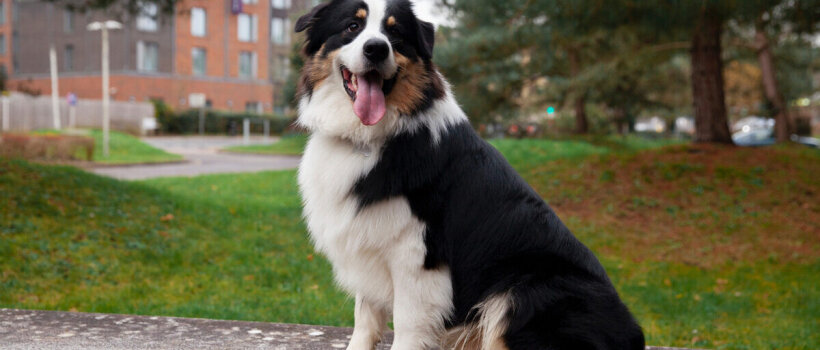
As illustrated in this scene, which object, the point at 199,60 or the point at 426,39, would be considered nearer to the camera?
the point at 426,39

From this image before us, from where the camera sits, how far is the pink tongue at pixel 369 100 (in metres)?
3.20

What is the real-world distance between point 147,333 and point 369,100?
230 centimetres

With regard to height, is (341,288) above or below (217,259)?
above

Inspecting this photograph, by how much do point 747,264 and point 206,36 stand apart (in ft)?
165

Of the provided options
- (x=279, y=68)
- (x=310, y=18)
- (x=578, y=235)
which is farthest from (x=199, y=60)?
(x=310, y=18)

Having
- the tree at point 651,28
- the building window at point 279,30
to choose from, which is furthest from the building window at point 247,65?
the tree at point 651,28

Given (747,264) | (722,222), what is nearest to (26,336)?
(747,264)

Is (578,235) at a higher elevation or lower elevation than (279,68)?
lower

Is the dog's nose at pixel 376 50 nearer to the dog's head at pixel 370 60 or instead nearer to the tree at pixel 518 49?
the dog's head at pixel 370 60

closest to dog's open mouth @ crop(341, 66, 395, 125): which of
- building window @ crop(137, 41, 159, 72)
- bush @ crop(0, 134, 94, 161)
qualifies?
bush @ crop(0, 134, 94, 161)

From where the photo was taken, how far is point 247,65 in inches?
2228

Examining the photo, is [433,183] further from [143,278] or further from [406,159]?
[143,278]

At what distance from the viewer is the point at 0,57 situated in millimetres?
54188

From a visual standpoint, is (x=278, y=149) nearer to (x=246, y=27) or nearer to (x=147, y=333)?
(x=147, y=333)
